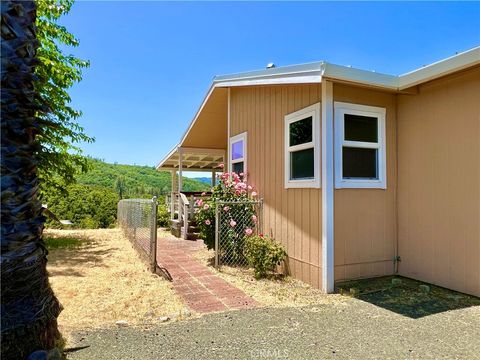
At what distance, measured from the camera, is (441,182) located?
15.0ft

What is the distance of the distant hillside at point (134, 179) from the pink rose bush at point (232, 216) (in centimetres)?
1747

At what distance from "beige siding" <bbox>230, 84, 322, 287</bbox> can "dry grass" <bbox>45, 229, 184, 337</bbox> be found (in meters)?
2.00

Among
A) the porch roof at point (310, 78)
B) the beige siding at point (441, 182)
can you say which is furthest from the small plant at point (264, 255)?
the porch roof at point (310, 78)

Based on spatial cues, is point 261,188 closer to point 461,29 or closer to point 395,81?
point 395,81

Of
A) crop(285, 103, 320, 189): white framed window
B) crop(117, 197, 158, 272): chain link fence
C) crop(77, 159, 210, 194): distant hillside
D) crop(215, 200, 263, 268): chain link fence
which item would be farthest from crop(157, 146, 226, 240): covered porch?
crop(77, 159, 210, 194): distant hillside

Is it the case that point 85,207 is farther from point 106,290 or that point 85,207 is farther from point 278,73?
point 278,73

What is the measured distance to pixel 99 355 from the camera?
274cm

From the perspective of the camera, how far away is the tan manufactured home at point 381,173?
429 cm

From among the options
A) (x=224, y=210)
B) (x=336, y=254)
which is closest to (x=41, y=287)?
(x=336, y=254)

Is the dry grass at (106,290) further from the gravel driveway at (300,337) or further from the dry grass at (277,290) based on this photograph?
the dry grass at (277,290)

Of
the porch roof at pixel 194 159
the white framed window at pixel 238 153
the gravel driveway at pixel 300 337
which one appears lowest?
the gravel driveway at pixel 300 337

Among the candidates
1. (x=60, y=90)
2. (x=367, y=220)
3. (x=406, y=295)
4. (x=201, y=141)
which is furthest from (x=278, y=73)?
(x=60, y=90)

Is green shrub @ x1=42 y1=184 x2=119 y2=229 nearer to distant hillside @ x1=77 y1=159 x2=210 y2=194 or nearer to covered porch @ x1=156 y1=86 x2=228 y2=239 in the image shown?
covered porch @ x1=156 y1=86 x2=228 y2=239

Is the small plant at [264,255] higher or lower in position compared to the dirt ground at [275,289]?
higher
